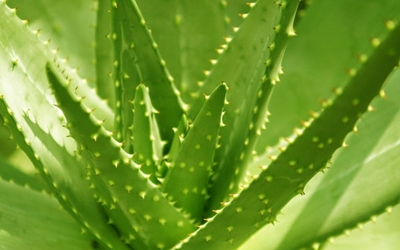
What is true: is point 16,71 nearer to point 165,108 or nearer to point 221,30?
point 165,108

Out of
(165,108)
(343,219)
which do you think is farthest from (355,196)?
(165,108)

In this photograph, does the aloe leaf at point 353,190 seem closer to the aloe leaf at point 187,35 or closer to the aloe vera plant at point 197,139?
the aloe vera plant at point 197,139

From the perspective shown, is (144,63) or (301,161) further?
(144,63)

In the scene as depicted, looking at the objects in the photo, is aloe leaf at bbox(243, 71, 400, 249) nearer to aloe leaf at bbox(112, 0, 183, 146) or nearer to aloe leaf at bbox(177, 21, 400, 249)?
aloe leaf at bbox(177, 21, 400, 249)

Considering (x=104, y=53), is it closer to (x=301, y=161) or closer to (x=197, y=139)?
(x=197, y=139)

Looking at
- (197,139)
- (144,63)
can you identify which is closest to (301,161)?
(197,139)

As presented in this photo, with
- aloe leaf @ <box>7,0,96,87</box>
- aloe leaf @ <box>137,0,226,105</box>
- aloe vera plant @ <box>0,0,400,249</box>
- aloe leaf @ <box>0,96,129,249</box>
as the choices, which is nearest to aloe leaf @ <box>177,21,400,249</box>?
aloe vera plant @ <box>0,0,400,249</box>
